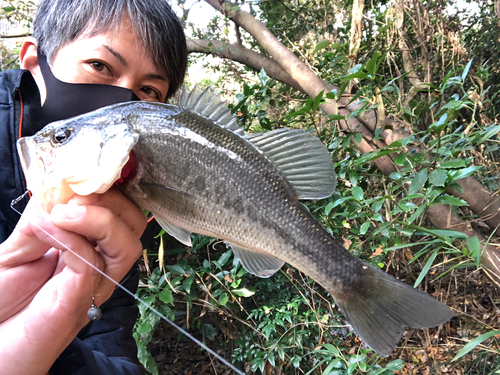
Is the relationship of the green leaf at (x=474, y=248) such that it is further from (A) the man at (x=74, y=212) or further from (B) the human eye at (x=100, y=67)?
(B) the human eye at (x=100, y=67)

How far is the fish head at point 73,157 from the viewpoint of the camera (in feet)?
2.65

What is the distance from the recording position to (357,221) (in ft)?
8.43

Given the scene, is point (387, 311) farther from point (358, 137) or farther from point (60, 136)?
point (358, 137)

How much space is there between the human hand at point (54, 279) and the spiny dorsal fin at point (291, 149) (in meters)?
0.38

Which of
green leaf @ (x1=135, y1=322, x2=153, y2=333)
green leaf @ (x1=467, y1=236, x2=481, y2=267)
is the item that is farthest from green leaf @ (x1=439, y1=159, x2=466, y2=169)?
green leaf @ (x1=135, y1=322, x2=153, y2=333)

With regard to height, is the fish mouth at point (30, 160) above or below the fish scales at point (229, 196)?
above

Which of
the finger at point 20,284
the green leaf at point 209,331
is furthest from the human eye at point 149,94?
the green leaf at point 209,331

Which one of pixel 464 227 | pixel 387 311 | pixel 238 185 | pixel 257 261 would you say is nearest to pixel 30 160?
pixel 238 185

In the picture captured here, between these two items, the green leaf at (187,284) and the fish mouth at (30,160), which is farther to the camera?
the green leaf at (187,284)

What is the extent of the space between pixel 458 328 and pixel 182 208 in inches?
101

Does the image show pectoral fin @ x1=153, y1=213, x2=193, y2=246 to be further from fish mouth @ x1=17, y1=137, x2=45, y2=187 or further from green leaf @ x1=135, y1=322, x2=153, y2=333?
green leaf @ x1=135, y1=322, x2=153, y2=333

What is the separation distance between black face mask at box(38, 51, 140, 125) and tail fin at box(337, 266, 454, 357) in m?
1.08

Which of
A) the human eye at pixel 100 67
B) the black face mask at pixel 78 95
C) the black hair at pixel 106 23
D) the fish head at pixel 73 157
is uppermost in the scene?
the black hair at pixel 106 23

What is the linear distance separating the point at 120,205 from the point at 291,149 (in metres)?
0.55
